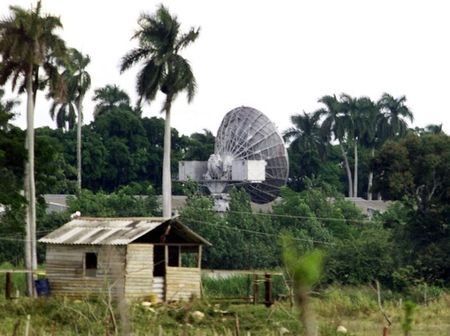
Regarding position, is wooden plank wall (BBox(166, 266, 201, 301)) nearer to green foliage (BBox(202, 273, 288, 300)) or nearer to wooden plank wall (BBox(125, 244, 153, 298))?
wooden plank wall (BBox(125, 244, 153, 298))

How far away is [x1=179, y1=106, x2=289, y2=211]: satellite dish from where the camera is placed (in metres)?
79.6

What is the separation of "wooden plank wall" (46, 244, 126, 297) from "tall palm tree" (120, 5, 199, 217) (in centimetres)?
1908

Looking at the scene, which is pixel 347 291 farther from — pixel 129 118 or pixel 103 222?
pixel 129 118

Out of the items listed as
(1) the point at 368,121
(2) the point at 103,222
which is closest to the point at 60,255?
(2) the point at 103,222

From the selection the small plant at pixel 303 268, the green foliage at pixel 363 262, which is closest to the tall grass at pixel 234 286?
the green foliage at pixel 363 262

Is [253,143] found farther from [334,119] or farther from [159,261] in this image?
[159,261]

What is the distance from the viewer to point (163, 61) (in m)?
55.8

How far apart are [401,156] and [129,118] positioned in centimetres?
5209

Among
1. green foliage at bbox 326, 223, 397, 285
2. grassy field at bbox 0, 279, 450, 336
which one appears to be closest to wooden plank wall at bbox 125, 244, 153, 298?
grassy field at bbox 0, 279, 450, 336

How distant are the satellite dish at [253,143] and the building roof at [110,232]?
41.7 m

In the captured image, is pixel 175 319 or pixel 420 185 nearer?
pixel 175 319

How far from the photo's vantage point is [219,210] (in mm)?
73938

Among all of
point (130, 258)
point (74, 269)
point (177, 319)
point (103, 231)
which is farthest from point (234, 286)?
point (177, 319)

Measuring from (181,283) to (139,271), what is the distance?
1.46 metres
